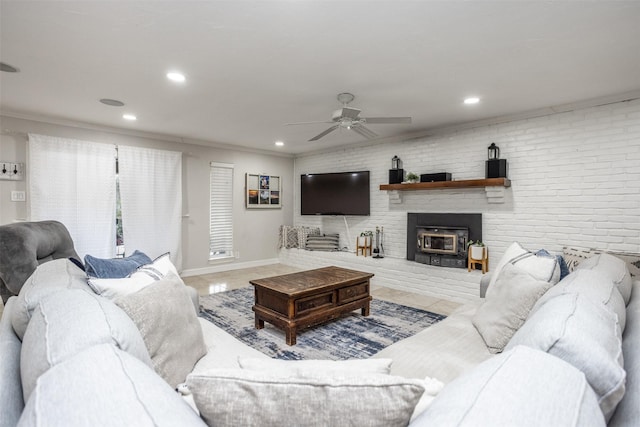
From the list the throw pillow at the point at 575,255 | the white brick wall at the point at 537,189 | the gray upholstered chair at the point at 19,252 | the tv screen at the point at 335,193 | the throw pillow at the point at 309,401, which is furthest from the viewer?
the tv screen at the point at 335,193

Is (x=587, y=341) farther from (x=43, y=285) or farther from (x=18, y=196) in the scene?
(x=18, y=196)

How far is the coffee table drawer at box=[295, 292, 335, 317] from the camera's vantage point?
9.32ft

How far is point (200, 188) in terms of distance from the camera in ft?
18.5

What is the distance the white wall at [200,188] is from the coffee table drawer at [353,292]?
11.1ft

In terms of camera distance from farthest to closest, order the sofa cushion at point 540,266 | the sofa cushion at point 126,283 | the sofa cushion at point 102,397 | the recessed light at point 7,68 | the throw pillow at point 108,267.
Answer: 1. the recessed light at point 7,68
2. the sofa cushion at point 540,266
3. the throw pillow at point 108,267
4. the sofa cushion at point 126,283
5. the sofa cushion at point 102,397

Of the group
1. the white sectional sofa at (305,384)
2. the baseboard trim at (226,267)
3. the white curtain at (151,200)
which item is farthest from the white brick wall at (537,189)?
the white curtain at (151,200)

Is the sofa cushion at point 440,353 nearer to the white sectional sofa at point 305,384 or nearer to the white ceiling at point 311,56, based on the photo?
the white sectional sofa at point 305,384

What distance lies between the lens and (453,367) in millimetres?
1553

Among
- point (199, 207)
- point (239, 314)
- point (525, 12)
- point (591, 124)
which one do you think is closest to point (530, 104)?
point (591, 124)

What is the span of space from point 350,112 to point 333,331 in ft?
6.91

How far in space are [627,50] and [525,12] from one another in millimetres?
1161

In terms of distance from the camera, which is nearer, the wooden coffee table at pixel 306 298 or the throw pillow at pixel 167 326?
the throw pillow at pixel 167 326

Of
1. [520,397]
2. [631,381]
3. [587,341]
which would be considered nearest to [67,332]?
[520,397]

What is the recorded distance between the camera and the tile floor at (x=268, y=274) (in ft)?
13.1
